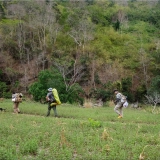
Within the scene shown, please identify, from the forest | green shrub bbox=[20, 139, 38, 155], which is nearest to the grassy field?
green shrub bbox=[20, 139, 38, 155]

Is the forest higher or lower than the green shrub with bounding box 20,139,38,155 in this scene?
higher

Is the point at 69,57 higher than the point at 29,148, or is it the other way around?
the point at 69,57

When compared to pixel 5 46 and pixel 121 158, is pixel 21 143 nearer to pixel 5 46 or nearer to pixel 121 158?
pixel 121 158

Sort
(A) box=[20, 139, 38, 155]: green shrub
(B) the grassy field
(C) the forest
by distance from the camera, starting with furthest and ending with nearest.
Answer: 1. (C) the forest
2. (A) box=[20, 139, 38, 155]: green shrub
3. (B) the grassy field

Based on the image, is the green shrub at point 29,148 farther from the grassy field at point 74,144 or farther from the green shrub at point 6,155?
the green shrub at point 6,155

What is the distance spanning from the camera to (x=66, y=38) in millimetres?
39875

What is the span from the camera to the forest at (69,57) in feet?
105

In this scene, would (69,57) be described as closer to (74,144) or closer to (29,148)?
(74,144)

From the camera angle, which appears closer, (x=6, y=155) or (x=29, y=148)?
(x=6, y=155)

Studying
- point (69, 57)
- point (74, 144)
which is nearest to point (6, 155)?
point (74, 144)

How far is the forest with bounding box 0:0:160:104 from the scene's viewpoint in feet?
105

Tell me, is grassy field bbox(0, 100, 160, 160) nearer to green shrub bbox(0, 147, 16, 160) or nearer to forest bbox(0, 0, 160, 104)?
green shrub bbox(0, 147, 16, 160)

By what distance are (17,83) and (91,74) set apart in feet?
34.2

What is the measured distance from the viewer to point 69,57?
35.9 m
